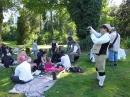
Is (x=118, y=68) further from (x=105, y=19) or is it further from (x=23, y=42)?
(x=23, y=42)

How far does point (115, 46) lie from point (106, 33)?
3903 mm

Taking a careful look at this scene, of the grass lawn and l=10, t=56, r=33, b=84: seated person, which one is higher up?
l=10, t=56, r=33, b=84: seated person

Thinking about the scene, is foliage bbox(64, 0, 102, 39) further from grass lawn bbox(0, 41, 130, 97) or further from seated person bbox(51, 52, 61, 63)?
A: grass lawn bbox(0, 41, 130, 97)

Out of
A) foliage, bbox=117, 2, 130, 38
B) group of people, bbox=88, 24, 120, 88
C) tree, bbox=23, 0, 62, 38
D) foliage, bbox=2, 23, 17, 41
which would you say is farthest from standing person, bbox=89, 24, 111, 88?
foliage, bbox=2, 23, 17, 41

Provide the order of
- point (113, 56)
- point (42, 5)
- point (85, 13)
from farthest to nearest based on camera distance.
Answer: point (42, 5)
point (85, 13)
point (113, 56)

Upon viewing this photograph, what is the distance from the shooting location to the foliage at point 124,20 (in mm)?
24766

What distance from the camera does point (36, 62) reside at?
1084 centimetres

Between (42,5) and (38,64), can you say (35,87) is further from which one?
(42,5)

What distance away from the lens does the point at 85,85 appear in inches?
311

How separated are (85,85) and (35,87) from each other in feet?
6.06

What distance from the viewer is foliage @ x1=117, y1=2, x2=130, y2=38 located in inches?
975

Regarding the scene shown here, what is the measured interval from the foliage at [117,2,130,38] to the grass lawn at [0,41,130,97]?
1573 cm

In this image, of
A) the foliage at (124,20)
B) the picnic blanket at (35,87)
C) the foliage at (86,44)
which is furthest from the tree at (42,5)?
the picnic blanket at (35,87)

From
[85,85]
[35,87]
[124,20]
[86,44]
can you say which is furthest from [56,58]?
[124,20]
